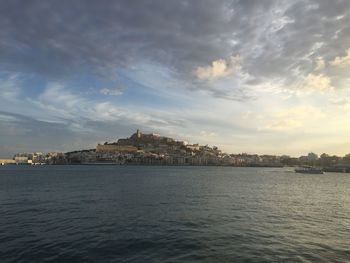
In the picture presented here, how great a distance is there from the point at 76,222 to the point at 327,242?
22.0 m

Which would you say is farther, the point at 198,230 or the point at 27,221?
the point at 27,221

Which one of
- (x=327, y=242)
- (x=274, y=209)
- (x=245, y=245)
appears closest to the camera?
(x=245, y=245)

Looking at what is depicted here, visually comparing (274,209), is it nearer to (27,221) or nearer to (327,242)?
(327,242)

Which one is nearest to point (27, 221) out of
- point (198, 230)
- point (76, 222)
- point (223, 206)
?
point (76, 222)

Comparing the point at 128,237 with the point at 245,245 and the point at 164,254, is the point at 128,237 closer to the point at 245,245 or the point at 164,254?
the point at 164,254

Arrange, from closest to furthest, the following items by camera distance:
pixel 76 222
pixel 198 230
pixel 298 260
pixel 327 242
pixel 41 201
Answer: pixel 298 260
pixel 327 242
pixel 198 230
pixel 76 222
pixel 41 201

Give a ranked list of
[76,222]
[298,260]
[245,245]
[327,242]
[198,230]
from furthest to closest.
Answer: [76,222], [198,230], [327,242], [245,245], [298,260]


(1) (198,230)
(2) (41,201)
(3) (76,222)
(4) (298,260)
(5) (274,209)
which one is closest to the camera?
(4) (298,260)

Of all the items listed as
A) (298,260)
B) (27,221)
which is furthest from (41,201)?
(298,260)

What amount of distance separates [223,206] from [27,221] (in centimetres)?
2376

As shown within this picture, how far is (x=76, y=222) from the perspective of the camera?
3350 cm

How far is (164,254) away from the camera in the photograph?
23.0 m

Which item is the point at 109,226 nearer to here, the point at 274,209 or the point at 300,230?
the point at 300,230

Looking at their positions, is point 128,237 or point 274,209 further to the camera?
point 274,209
